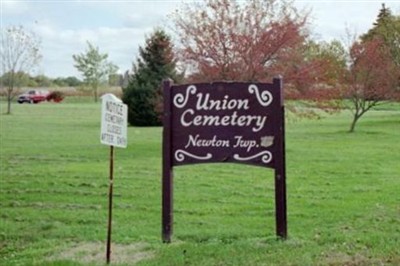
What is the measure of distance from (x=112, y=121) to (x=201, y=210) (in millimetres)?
3223

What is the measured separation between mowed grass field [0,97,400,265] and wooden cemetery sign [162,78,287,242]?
605 mm

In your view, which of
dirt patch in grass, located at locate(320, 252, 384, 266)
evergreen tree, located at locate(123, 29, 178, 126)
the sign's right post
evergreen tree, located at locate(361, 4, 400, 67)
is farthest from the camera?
evergreen tree, located at locate(123, 29, 178, 126)

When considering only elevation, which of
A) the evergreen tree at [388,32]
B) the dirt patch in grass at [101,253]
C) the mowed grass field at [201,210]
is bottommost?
the dirt patch in grass at [101,253]

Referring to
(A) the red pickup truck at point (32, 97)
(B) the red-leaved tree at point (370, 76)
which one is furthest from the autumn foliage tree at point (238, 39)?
(A) the red pickup truck at point (32, 97)

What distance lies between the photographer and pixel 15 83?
45406 millimetres

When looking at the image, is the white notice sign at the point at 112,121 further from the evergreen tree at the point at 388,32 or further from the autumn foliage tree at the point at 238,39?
the evergreen tree at the point at 388,32

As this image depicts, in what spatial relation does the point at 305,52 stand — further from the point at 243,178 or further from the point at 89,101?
the point at 89,101

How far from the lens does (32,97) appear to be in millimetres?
62500

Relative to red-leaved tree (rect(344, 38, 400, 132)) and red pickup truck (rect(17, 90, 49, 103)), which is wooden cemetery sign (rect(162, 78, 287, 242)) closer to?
red-leaved tree (rect(344, 38, 400, 132))

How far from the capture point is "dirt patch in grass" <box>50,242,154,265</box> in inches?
236

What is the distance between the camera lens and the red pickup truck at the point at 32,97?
62156 mm

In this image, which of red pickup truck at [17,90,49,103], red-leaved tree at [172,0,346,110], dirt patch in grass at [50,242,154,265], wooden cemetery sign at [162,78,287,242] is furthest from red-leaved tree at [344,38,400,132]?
red pickup truck at [17,90,49,103]

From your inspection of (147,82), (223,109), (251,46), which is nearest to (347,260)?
(223,109)

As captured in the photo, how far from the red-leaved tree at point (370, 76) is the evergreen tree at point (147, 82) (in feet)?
27.5
